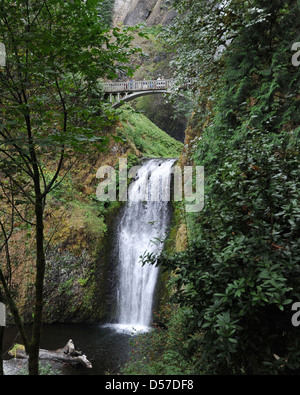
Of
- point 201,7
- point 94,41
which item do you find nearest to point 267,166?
point 94,41

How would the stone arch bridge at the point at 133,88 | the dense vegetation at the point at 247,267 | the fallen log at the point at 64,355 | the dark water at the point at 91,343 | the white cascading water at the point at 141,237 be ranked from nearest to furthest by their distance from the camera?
the dense vegetation at the point at 247,267 → the dark water at the point at 91,343 → the fallen log at the point at 64,355 → the white cascading water at the point at 141,237 → the stone arch bridge at the point at 133,88

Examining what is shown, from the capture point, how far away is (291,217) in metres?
2.79

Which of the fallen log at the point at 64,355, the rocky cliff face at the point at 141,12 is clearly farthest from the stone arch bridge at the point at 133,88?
the rocky cliff face at the point at 141,12

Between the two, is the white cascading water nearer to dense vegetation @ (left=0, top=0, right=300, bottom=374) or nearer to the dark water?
the dark water

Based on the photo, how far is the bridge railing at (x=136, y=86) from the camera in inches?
669

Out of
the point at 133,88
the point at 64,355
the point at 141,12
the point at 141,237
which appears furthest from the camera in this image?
the point at 141,12

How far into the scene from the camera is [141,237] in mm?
13016

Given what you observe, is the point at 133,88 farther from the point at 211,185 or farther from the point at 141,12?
the point at 141,12

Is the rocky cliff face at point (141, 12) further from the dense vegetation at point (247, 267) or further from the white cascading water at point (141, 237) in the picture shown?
the dense vegetation at point (247, 267)

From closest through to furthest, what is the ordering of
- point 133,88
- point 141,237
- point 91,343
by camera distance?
point 91,343 < point 141,237 < point 133,88

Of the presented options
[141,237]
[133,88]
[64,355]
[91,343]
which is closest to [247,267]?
[64,355]

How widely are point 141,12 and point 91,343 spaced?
3548 centimetres

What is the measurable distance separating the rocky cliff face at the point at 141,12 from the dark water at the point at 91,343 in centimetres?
3030
